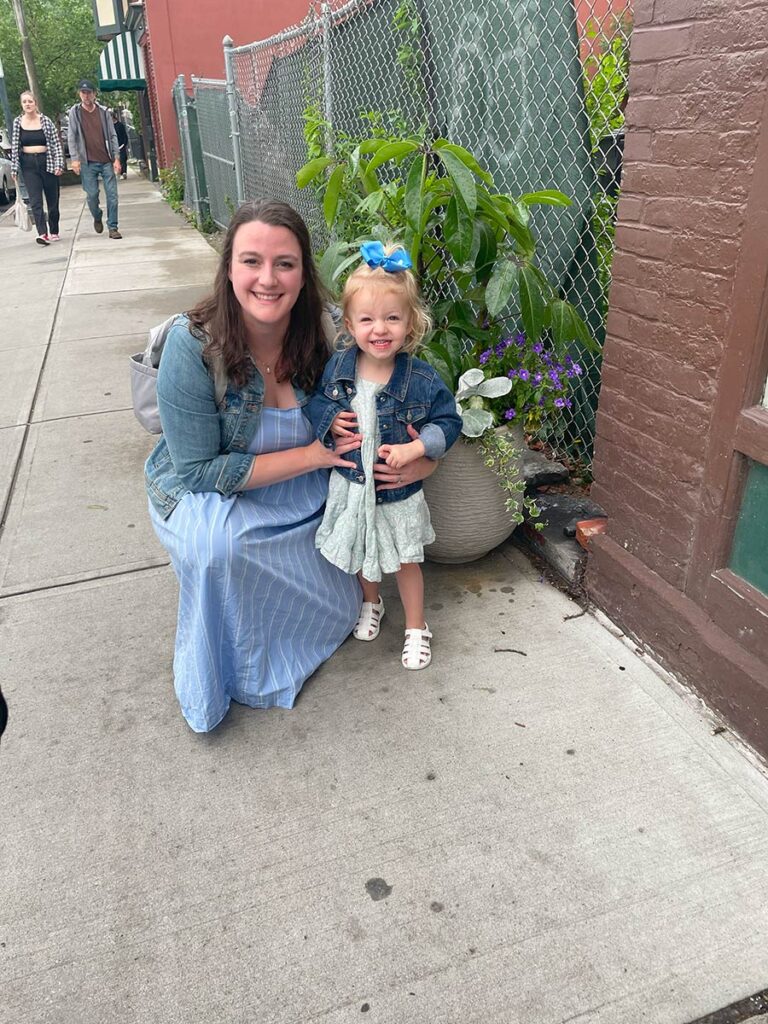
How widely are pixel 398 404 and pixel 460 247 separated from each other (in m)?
0.58

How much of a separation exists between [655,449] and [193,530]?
4.47ft

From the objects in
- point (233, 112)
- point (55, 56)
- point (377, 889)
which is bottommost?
point (377, 889)

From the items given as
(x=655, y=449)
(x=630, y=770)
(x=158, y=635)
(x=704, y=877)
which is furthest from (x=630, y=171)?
(x=158, y=635)

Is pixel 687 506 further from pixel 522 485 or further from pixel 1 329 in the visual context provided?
pixel 1 329

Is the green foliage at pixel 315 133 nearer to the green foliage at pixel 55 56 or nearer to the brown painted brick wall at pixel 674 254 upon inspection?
the brown painted brick wall at pixel 674 254

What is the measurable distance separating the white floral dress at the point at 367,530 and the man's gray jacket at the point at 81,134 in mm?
10099

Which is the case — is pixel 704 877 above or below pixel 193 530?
below

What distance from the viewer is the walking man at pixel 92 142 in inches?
414

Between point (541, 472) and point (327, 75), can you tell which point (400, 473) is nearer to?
point (541, 472)

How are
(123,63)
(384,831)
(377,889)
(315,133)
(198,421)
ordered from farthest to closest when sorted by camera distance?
1. (123,63)
2. (315,133)
3. (198,421)
4. (384,831)
5. (377,889)

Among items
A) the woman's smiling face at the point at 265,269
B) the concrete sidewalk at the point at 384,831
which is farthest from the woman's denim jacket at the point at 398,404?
the concrete sidewalk at the point at 384,831

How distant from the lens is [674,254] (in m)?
2.17

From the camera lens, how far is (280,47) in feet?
20.0

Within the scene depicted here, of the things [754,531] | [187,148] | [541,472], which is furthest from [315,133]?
[187,148]
